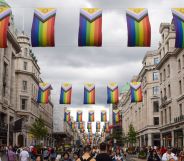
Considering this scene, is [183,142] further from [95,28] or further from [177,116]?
[95,28]

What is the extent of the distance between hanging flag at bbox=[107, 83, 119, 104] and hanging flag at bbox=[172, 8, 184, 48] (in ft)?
76.1

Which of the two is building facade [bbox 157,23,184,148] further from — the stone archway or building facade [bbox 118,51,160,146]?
the stone archway

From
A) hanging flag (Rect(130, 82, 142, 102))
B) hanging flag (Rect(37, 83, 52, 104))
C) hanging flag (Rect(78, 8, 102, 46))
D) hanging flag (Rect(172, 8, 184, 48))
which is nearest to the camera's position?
hanging flag (Rect(78, 8, 102, 46))

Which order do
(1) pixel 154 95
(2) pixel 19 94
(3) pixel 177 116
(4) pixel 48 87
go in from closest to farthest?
(4) pixel 48 87
(3) pixel 177 116
(2) pixel 19 94
(1) pixel 154 95

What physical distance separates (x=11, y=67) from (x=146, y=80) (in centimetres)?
3398

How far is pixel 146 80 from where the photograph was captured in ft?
265

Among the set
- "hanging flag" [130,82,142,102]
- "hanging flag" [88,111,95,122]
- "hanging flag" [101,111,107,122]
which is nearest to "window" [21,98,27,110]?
"hanging flag" [88,111,95,122]

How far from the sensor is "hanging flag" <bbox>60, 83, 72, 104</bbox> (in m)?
44.5

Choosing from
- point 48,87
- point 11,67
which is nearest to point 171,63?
point 48,87

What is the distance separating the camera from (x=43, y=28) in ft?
71.6

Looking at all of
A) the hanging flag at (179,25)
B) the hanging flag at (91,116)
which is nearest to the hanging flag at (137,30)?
the hanging flag at (179,25)

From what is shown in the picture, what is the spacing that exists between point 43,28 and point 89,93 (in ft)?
74.6

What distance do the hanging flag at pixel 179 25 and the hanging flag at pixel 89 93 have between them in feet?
73.7

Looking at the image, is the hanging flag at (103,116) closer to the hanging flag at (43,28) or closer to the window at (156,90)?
the window at (156,90)
